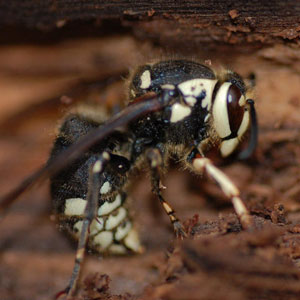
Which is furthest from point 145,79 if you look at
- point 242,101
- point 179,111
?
point 242,101

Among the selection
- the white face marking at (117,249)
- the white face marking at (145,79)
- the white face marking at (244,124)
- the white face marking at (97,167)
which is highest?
the white face marking at (145,79)

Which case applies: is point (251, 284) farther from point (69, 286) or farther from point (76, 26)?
point (76, 26)

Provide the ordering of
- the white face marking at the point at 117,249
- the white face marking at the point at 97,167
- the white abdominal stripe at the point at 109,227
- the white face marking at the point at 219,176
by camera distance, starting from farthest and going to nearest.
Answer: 1. the white face marking at the point at 117,249
2. the white abdominal stripe at the point at 109,227
3. the white face marking at the point at 97,167
4. the white face marking at the point at 219,176

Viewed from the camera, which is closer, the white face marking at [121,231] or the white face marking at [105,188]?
the white face marking at [105,188]

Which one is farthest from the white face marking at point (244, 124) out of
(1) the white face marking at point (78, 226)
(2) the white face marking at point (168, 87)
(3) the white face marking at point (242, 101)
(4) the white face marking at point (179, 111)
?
(1) the white face marking at point (78, 226)

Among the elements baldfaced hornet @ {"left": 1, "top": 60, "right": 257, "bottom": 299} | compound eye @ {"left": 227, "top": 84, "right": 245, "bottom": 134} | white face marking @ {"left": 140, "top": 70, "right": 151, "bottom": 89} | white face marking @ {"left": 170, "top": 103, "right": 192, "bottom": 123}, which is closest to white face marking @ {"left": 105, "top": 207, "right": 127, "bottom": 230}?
baldfaced hornet @ {"left": 1, "top": 60, "right": 257, "bottom": 299}

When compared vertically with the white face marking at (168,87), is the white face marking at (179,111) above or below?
below

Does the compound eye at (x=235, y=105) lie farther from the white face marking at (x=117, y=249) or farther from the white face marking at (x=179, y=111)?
the white face marking at (x=117, y=249)

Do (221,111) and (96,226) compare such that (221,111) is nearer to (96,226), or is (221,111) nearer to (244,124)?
(244,124)
